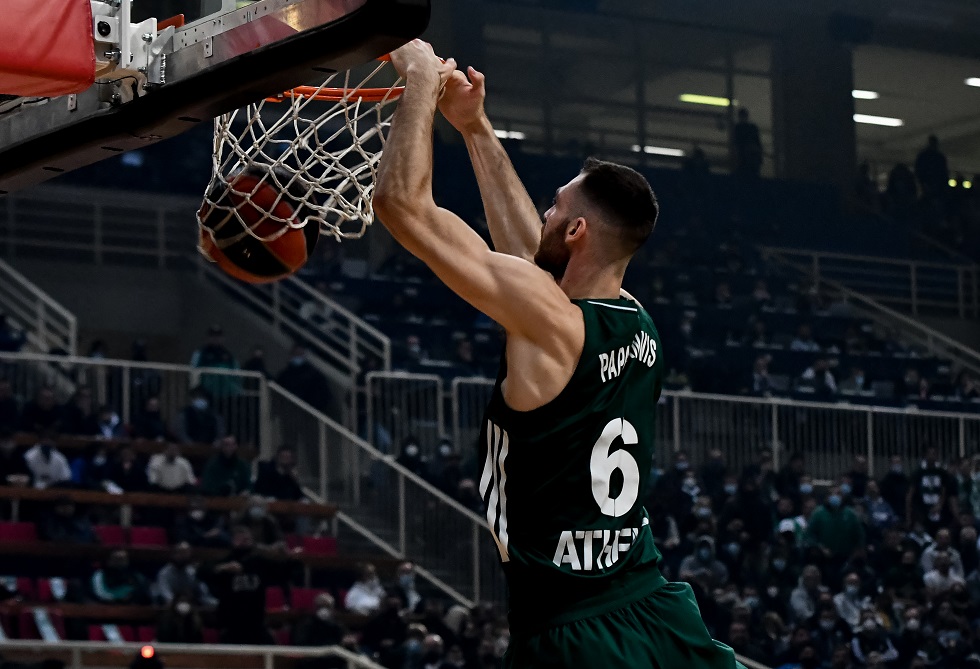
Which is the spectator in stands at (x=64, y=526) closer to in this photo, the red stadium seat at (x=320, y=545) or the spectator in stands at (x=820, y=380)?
the red stadium seat at (x=320, y=545)

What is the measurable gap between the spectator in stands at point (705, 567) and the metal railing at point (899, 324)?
6.46m

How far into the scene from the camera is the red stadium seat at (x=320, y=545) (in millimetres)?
13812

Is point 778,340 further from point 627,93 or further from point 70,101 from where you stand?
point 70,101

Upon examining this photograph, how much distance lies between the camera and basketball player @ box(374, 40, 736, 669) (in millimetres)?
3199

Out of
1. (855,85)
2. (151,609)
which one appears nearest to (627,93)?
(855,85)

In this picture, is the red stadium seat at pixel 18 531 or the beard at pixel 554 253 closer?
the beard at pixel 554 253

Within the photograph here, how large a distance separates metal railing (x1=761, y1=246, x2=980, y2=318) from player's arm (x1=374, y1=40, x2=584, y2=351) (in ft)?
59.9

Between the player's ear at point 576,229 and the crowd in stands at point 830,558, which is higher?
the player's ear at point 576,229

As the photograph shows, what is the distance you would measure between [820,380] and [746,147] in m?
5.29

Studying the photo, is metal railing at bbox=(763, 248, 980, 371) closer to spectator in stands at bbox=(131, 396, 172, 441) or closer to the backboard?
spectator in stands at bbox=(131, 396, 172, 441)

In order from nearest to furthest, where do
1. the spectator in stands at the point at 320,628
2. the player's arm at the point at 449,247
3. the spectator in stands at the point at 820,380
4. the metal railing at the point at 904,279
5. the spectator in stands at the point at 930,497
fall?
the player's arm at the point at 449,247, the spectator in stands at the point at 320,628, the spectator in stands at the point at 930,497, the spectator in stands at the point at 820,380, the metal railing at the point at 904,279

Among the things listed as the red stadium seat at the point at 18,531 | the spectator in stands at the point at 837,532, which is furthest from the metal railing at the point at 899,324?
the red stadium seat at the point at 18,531

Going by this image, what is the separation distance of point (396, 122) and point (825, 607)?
11553 millimetres

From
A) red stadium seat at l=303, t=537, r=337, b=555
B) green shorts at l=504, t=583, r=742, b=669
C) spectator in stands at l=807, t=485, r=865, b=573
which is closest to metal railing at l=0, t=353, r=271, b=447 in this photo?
red stadium seat at l=303, t=537, r=337, b=555
